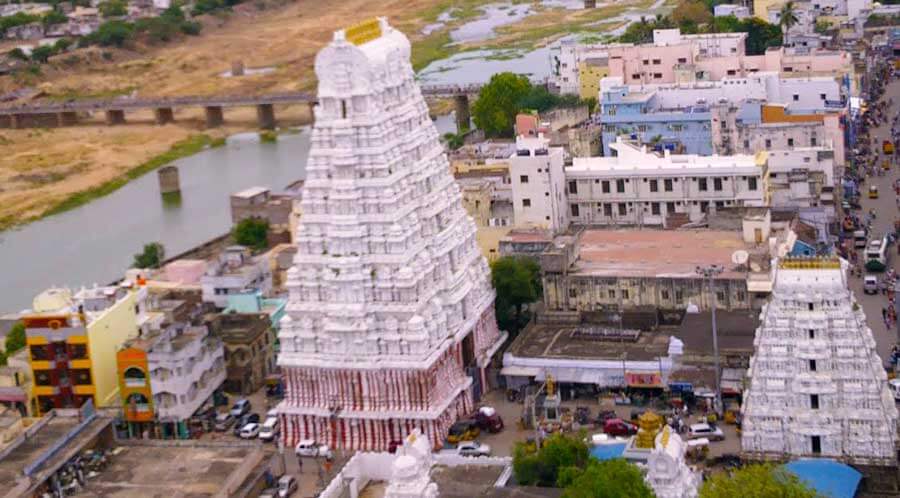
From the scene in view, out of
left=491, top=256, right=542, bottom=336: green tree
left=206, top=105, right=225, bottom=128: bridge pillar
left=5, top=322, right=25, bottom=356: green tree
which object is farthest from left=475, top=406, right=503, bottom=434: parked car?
left=206, top=105, right=225, bottom=128: bridge pillar

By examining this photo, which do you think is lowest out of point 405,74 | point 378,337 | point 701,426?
point 701,426

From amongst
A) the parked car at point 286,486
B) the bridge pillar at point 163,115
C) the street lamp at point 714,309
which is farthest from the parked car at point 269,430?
the bridge pillar at point 163,115

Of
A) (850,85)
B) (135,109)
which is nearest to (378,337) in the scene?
(850,85)

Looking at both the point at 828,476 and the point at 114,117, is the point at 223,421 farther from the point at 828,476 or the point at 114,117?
the point at 114,117

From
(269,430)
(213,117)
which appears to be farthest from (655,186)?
(213,117)

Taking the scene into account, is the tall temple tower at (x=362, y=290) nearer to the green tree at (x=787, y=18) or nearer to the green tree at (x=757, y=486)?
the green tree at (x=757, y=486)

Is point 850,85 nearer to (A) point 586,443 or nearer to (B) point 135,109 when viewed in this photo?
(A) point 586,443
